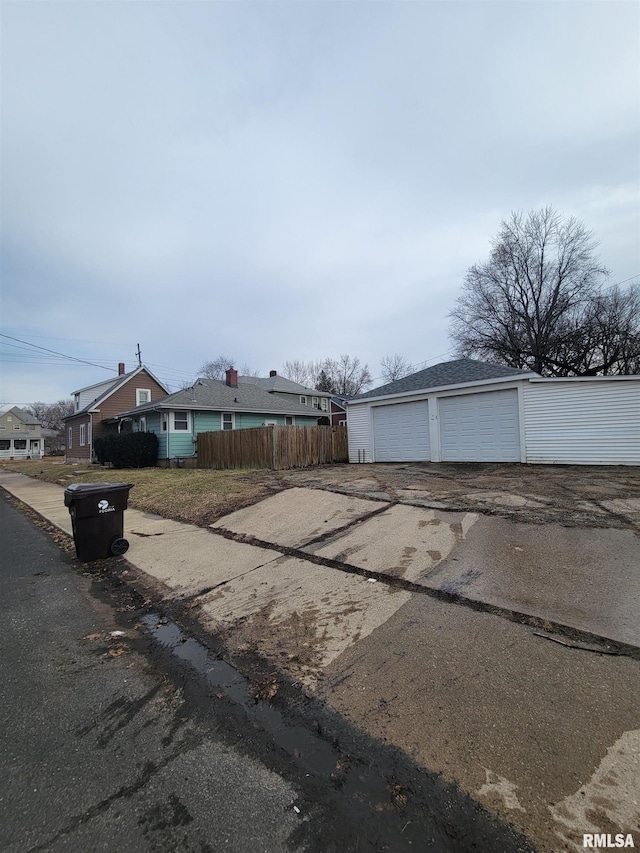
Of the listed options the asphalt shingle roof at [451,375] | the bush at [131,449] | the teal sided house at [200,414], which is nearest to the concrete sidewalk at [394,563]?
the asphalt shingle roof at [451,375]

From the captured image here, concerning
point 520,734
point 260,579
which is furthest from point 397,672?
point 260,579

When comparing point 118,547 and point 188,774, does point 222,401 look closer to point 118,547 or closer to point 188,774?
point 118,547

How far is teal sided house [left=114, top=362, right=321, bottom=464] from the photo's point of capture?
19.5 m

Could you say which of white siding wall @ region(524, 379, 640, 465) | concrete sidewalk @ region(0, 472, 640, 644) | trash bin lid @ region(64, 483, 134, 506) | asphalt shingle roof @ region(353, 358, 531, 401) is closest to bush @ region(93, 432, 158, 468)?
asphalt shingle roof @ region(353, 358, 531, 401)

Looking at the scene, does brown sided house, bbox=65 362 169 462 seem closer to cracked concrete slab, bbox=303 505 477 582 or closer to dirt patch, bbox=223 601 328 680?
cracked concrete slab, bbox=303 505 477 582

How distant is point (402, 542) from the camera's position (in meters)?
5.33

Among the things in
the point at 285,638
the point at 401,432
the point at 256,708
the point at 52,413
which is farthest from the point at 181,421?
the point at 52,413

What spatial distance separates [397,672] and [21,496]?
578 inches

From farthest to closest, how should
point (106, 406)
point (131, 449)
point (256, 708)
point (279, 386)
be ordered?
1. point (279, 386)
2. point (106, 406)
3. point (131, 449)
4. point (256, 708)

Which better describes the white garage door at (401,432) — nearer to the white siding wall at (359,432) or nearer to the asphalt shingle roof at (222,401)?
the white siding wall at (359,432)

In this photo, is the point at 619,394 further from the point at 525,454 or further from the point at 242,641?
the point at 242,641

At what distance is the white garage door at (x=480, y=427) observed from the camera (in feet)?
42.4

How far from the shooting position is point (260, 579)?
4.57 meters

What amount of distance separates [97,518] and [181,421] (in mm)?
14642
